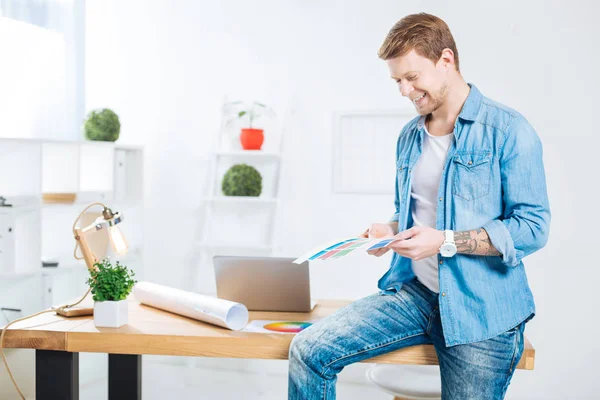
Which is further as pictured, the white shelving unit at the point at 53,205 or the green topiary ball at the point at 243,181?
the green topiary ball at the point at 243,181

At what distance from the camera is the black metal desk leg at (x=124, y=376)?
8.30ft

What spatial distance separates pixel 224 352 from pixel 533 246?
0.94 meters

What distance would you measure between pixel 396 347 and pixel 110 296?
3.04ft

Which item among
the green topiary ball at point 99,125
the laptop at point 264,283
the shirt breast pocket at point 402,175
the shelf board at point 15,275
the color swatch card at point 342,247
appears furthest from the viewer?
the green topiary ball at point 99,125

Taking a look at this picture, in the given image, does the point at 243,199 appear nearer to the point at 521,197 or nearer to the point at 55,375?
the point at 55,375

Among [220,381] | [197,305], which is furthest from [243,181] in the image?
[197,305]

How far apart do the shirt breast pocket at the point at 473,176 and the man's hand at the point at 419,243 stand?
146 millimetres

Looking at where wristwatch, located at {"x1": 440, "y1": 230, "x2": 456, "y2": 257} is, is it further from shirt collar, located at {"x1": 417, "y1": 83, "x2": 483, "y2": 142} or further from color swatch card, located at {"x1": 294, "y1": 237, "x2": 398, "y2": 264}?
shirt collar, located at {"x1": 417, "y1": 83, "x2": 483, "y2": 142}

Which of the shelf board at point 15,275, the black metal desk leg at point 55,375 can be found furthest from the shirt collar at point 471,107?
the shelf board at point 15,275

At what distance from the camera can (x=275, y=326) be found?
2.08m

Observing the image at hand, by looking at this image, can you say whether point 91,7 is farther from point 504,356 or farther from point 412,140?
point 504,356

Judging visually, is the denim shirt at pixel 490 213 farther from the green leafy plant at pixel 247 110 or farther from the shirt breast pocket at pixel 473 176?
the green leafy plant at pixel 247 110

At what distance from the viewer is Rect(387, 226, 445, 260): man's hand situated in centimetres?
171

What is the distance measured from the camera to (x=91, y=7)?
461 cm
